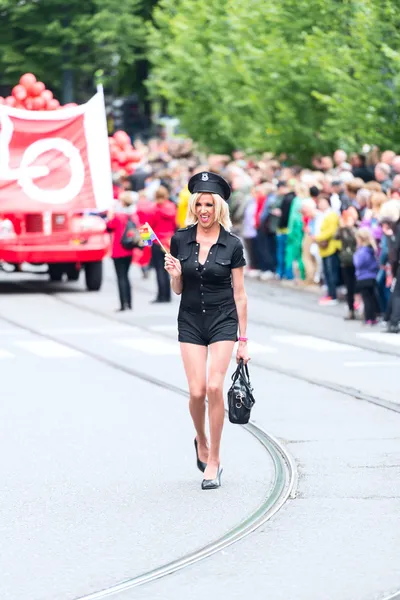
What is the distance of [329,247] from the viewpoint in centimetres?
2281

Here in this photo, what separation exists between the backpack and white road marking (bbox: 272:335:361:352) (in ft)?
12.1

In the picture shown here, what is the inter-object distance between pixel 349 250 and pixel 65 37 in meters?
42.6

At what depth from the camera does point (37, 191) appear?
18.1 metres

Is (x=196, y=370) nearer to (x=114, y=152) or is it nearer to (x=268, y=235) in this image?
(x=268, y=235)

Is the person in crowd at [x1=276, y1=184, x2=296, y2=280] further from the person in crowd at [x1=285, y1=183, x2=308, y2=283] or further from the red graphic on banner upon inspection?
the red graphic on banner

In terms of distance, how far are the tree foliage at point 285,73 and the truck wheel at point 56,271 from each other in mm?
5067

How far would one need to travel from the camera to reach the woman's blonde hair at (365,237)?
2019 centimetres

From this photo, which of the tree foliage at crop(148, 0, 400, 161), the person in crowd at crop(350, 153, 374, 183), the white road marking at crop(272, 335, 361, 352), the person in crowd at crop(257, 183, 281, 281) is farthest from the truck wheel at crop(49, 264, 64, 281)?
the white road marking at crop(272, 335, 361, 352)

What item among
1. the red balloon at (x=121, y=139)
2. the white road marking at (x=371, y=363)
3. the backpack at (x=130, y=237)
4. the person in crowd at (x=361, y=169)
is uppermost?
the person in crowd at (x=361, y=169)

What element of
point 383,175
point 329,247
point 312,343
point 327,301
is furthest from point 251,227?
point 312,343

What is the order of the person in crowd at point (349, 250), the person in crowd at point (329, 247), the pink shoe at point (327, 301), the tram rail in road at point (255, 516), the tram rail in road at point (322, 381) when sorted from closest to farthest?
the tram rail in road at point (255, 516), the tram rail in road at point (322, 381), the person in crowd at point (349, 250), the person in crowd at point (329, 247), the pink shoe at point (327, 301)

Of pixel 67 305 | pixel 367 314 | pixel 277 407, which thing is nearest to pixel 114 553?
pixel 277 407

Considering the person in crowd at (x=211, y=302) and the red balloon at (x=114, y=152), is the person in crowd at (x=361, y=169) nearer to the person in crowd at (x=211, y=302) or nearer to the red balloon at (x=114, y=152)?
the red balloon at (x=114, y=152)

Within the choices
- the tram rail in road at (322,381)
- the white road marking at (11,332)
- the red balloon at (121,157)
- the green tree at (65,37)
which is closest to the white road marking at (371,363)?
the tram rail in road at (322,381)
